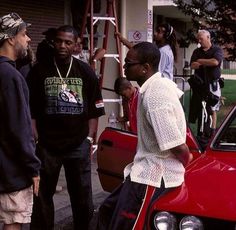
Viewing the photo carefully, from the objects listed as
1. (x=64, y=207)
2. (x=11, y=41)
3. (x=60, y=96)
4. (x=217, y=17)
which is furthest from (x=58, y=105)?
(x=217, y=17)

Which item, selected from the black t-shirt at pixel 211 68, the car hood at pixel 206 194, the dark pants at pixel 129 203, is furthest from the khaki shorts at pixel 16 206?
the black t-shirt at pixel 211 68

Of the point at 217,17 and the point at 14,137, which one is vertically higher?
the point at 217,17

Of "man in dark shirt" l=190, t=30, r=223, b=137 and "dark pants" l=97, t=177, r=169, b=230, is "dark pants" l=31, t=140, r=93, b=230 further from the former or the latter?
"man in dark shirt" l=190, t=30, r=223, b=137

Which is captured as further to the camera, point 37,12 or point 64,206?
point 37,12

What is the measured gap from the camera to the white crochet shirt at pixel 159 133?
12.0ft

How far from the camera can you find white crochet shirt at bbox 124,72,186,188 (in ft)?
12.0

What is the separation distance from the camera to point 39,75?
5.14 metres

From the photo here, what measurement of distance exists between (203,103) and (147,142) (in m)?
6.56

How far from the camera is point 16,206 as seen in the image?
3957 mm

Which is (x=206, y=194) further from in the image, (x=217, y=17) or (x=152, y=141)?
(x=217, y=17)

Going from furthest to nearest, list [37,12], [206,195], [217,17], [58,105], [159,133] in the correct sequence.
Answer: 1. [217,17]
2. [37,12]
3. [58,105]
4. [206,195]
5. [159,133]

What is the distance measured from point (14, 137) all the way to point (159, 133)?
2.89ft

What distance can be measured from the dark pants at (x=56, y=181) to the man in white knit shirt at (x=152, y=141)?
127 centimetres

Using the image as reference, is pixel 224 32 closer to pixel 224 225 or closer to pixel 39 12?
pixel 39 12
